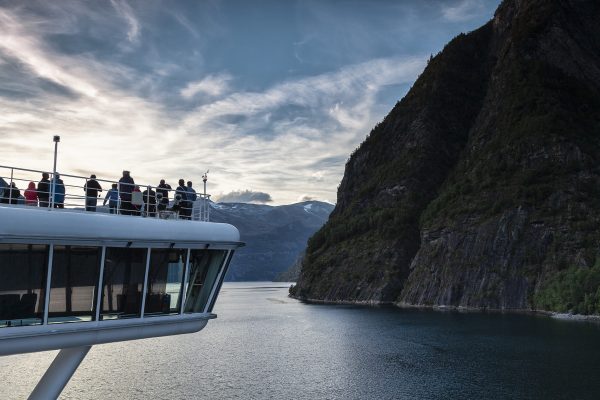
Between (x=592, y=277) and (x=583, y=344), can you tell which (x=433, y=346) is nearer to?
(x=583, y=344)

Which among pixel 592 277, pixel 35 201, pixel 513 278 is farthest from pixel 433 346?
pixel 35 201

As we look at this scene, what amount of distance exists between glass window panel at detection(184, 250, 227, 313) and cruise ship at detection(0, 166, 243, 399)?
4cm

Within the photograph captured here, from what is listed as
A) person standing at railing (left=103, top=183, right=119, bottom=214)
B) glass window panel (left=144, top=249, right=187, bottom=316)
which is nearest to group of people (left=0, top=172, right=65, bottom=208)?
person standing at railing (left=103, top=183, right=119, bottom=214)

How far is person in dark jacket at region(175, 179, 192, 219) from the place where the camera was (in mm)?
25108

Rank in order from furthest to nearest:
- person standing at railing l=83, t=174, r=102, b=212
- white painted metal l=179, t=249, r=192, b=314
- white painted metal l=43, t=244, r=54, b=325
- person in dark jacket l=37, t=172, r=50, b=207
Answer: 1. white painted metal l=179, t=249, r=192, b=314
2. person standing at railing l=83, t=174, r=102, b=212
3. person in dark jacket l=37, t=172, r=50, b=207
4. white painted metal l=43, t=244, r=54, b=325

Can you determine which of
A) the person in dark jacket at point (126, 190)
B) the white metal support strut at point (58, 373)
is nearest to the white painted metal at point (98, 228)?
the person in dark jacket at point (126, 190)

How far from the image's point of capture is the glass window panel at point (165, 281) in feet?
75.1

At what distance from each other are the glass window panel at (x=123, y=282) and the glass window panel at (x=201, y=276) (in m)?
2.63

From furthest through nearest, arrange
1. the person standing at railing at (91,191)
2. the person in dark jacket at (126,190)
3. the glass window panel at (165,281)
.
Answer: the person in dark jacket at (126,190), the person standing at railing at (91,191), the glass window panel at (165,281)

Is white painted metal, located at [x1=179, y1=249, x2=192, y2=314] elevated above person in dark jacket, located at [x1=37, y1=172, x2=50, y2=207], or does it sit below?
below

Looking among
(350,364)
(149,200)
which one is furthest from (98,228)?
(350,364)

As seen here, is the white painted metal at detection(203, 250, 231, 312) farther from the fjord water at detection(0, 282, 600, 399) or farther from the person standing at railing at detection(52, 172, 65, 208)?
the fjord water at detection(0, 282, 600, 399)

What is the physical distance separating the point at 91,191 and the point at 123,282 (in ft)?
14.9

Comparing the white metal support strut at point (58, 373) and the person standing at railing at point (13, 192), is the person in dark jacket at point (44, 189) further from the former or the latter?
the white metal support strut at point (58, 373)
